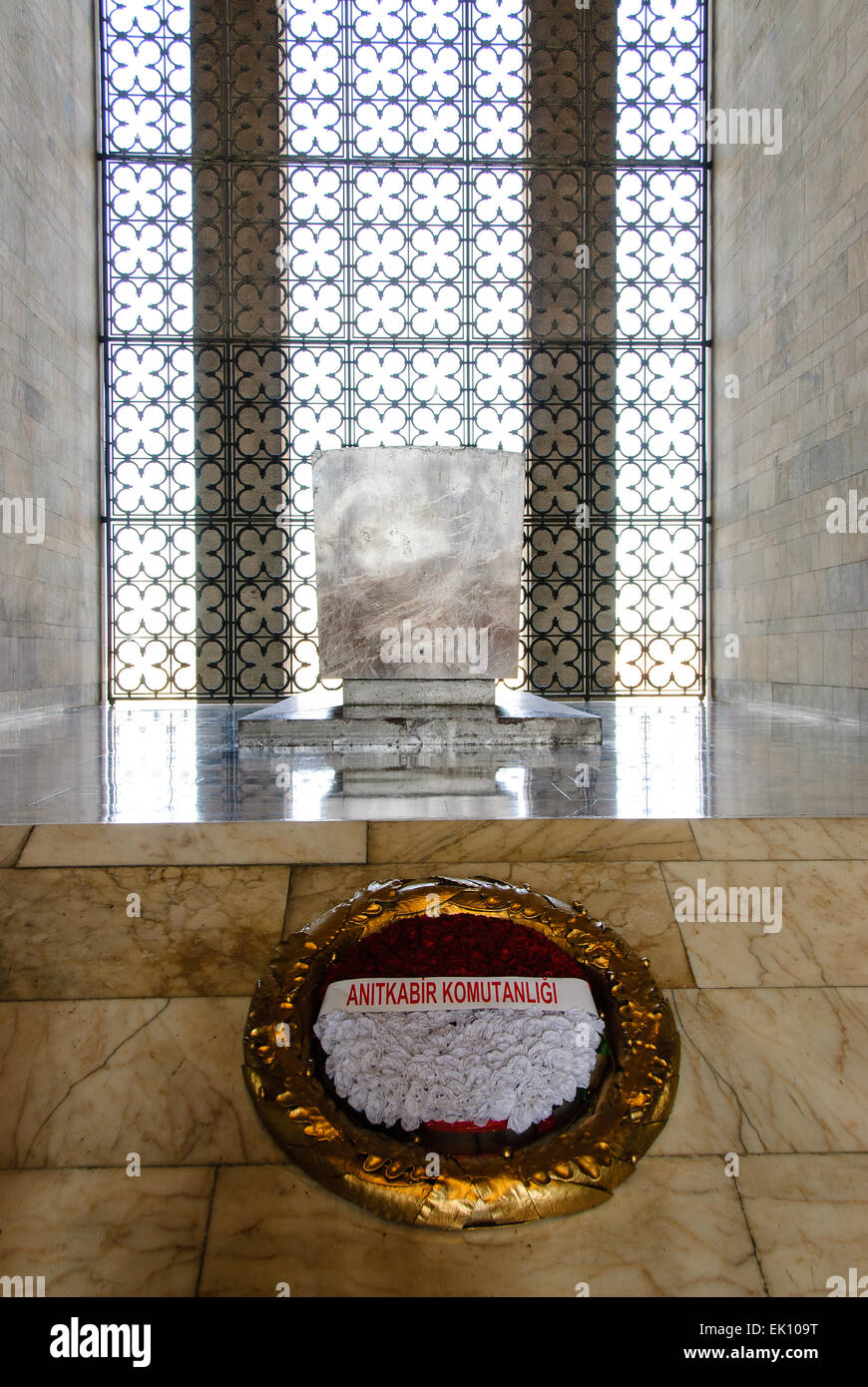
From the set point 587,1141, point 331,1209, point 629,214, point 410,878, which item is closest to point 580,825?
point 410,878

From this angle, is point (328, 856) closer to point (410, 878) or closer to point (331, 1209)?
point (410, 878)

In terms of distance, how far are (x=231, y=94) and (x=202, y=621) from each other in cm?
558

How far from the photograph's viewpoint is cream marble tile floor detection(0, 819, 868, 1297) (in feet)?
6.66

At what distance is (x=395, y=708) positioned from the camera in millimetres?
5965

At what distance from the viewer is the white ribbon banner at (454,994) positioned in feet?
7.48
